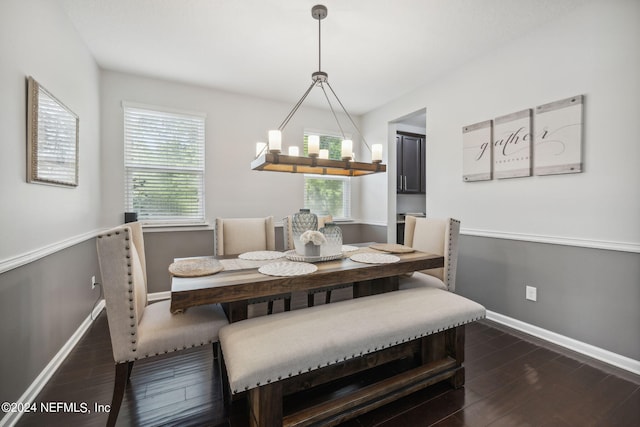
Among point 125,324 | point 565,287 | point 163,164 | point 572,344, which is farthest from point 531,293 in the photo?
point 163,164

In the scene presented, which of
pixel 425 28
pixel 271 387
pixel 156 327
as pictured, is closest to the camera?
pixel 271 387

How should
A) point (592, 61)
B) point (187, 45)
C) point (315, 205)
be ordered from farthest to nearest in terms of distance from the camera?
point (315, 205) → point (187, 45) → point (592, 61)

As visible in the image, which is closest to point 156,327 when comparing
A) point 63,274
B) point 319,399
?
point 319,399

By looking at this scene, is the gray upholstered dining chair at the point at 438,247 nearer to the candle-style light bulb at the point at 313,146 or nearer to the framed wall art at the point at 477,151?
the framed wall art at the point at 477,151

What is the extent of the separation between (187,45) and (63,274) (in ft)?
7.42

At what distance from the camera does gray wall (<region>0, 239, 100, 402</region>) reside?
58.8 inches

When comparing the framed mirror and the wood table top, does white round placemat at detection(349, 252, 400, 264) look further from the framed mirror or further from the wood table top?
the framed mirror

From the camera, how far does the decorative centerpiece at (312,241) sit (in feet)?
6.52

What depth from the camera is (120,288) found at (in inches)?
55.3

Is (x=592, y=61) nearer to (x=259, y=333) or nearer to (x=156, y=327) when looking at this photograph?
(x=259, y=333)

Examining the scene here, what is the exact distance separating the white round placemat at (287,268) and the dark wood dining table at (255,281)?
0.04 meters

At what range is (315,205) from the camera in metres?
4.48

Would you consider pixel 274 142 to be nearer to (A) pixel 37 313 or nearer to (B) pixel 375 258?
(B) pixel 375 258

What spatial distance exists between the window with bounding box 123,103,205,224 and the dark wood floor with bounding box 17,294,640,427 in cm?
165
